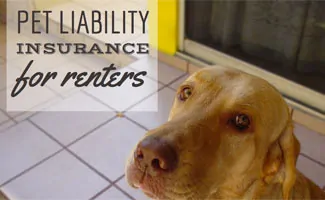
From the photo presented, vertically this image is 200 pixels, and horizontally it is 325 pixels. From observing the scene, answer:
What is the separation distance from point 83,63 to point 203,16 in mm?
1050

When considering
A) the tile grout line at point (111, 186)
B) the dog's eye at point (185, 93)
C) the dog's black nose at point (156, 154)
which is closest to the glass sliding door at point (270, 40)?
the tile grout line at point (111, 186)

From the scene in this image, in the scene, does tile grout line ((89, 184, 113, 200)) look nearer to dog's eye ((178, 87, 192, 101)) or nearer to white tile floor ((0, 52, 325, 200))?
white tile floor ((0, 52, 325, 200))

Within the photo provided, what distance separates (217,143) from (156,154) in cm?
18

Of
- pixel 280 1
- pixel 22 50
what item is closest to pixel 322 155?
pixel 280 1

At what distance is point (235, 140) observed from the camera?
3.48 ft

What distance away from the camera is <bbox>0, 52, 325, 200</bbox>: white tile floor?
1.85 m

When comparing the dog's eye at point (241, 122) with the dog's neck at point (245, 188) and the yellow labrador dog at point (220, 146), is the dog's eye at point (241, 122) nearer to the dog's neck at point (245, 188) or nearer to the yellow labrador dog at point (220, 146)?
the yellow labrador dog at point (220, 146)

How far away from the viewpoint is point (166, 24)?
2.54m

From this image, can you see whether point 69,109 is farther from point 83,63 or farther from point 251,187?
point 251,187

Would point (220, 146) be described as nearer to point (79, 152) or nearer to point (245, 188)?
point (245, 188)

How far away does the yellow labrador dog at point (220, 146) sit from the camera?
3.21 ft

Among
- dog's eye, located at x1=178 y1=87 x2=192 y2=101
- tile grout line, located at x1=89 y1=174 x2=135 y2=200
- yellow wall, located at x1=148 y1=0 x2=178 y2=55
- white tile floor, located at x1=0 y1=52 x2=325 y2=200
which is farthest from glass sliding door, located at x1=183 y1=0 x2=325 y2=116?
dog's eye, located at x1=178 y1=87 x2=192 y2=101

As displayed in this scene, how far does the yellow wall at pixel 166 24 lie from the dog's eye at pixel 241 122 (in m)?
1.49

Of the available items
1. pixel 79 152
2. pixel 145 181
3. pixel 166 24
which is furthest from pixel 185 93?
pixel 166 24
